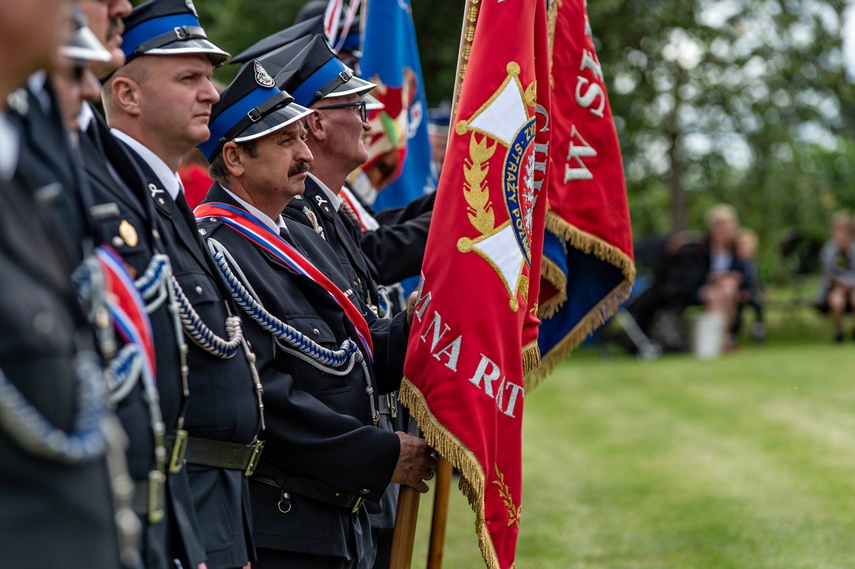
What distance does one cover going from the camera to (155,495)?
2314mm

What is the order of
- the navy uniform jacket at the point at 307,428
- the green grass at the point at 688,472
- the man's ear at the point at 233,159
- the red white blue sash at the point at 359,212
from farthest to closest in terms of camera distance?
the green grass at the point at 688,472, the red white blue sash at the point at 359,212, the man's ear at the point at 233,159, the navy uniform jacket at the point at 307,428

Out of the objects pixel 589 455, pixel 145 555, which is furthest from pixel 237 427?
pixel 589 455

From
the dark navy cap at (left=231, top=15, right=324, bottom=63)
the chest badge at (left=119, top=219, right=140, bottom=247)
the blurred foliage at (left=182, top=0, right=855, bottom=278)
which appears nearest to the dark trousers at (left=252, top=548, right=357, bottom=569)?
the chest badge at (left=119, top=219, right=140, bottom=247)

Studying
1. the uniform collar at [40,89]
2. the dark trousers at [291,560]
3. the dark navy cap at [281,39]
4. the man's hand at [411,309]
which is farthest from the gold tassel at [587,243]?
the uniform collar at [40,89]

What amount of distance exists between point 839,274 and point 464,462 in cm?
1392

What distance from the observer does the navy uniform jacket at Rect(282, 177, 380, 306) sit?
3.91 m

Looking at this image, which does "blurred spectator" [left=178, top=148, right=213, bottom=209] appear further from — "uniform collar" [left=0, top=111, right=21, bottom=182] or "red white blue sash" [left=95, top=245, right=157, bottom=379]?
"uniform collar" [left=0, top=111, right=21, bottom=182]

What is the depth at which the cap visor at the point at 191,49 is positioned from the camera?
286 cm

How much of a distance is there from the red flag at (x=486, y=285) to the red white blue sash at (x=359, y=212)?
996 millimetres

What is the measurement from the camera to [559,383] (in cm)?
1382

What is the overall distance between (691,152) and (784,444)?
975 cm

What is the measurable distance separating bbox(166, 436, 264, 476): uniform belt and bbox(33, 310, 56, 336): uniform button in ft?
3.24

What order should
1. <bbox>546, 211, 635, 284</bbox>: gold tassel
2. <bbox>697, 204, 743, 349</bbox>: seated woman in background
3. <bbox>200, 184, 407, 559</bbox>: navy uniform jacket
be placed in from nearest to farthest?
<bbox>200, 184, 407, 559</bbox>: navy uniform jacket < <bbox>546, 211, 635, 284</bbox>: gold tassel < <bbox>697, 204, 743, 349</bbox>: seated woman in background

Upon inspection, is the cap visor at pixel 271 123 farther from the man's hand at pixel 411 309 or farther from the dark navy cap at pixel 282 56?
the man's hand at pixel 411 309
